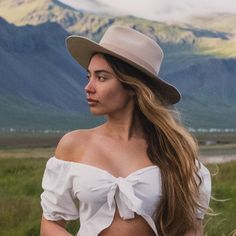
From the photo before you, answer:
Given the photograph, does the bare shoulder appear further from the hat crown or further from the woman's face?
the hat crown

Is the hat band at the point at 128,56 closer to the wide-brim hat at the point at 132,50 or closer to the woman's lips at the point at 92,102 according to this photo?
the wide-brim hat at the point at 132,50

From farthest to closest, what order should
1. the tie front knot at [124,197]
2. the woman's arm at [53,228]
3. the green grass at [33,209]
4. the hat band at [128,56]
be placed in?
the green grass at [33,209] → the hat band at [128,56] → the woman's arm at [53,228] → the tie front knot at [124,197]

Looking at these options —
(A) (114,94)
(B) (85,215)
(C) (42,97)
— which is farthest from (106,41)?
(C) (42,97)

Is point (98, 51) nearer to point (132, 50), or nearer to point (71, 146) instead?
point (132, 50)

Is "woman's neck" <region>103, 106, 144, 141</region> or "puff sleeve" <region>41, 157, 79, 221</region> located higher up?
"woman's neck" <region>103, 106, 144, 141</region>

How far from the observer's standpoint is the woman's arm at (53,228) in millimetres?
2861

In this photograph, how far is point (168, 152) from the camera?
2.97 m

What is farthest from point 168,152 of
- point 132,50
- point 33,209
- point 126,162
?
point 33,209

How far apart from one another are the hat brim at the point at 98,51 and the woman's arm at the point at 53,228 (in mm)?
683

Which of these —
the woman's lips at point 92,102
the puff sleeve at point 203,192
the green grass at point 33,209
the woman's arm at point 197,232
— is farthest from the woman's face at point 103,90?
the green grass at point 33,209

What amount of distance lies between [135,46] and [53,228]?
0.81m

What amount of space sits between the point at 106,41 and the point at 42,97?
19727 centimetres

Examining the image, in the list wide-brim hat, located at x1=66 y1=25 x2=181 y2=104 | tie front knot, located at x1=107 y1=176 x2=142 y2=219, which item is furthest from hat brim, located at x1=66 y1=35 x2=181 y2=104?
tie front knot, located at x1=107 y1=176 x2=142 y2=219

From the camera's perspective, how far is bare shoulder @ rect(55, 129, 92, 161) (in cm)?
290
